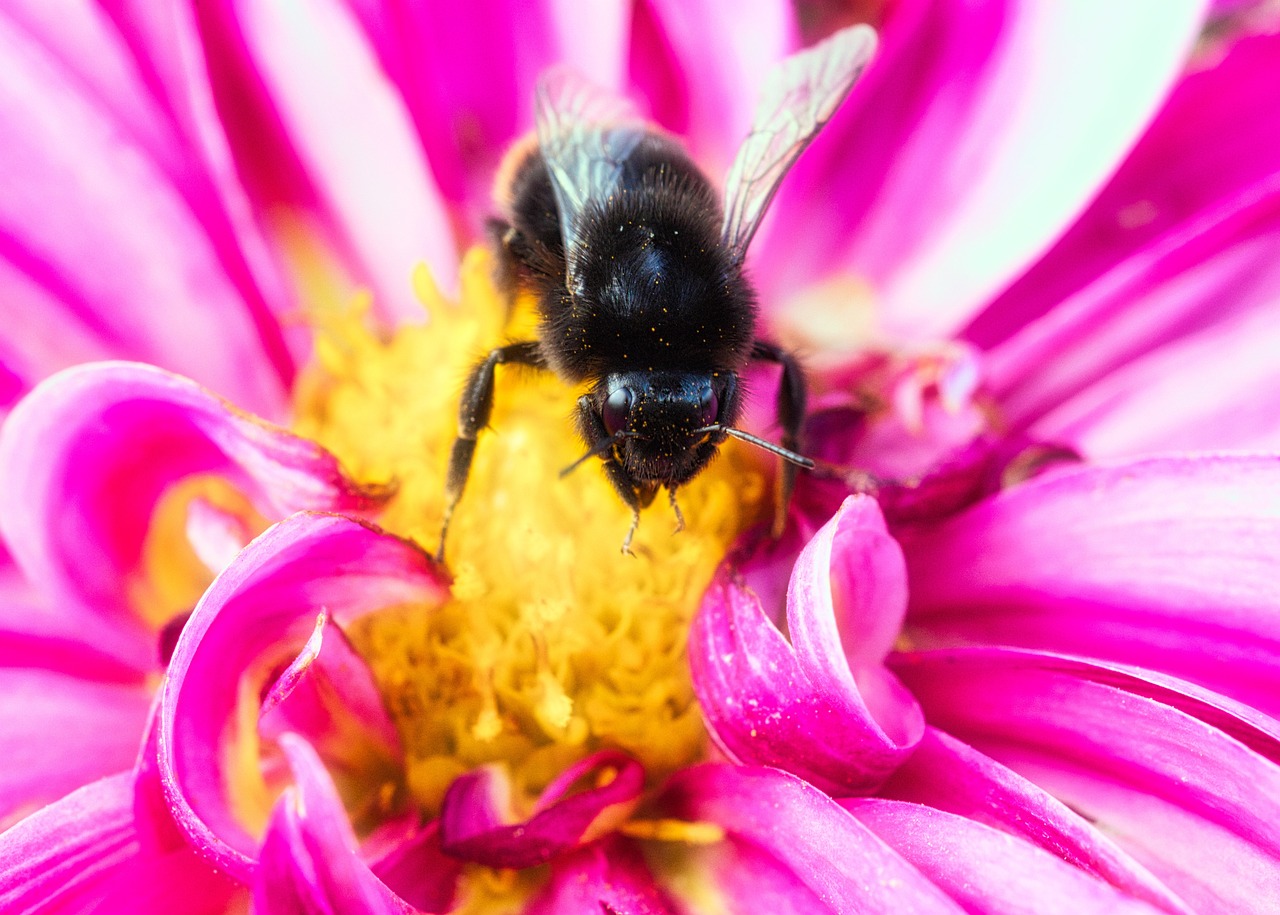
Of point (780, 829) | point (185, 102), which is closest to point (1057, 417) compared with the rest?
point (780, 829)

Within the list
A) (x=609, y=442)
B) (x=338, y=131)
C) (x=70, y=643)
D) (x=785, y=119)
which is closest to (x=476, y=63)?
(x=338, y=131)

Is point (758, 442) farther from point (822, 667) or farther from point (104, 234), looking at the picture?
point (104, 234)

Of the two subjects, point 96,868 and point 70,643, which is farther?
point 70,643

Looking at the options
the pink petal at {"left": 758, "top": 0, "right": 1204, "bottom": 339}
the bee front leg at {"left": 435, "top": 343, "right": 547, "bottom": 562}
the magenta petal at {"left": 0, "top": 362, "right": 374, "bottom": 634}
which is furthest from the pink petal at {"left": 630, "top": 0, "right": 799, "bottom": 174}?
the magenta petal at {"left": 0, "top": 362, "right": 374, "bottom": 634}

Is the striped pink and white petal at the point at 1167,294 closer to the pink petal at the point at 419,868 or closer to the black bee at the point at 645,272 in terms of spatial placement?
the black bee at the point at 645,272

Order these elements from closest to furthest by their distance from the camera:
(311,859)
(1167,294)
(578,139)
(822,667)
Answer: (311,859) < (822,667) < (578,139) < (1167,294)

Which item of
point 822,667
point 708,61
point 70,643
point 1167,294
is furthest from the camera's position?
point 708,61

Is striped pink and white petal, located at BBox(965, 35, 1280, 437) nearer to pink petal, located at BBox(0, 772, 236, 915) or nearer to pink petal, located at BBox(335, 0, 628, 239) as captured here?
pink petal, located at BBox(335, 0, 628, 239)
